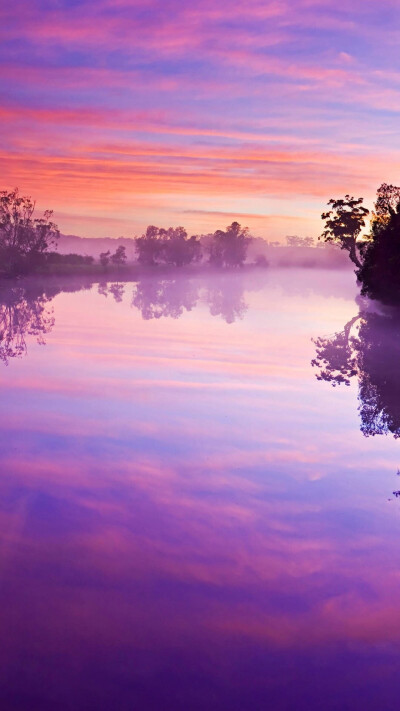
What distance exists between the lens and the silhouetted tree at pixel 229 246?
186 m

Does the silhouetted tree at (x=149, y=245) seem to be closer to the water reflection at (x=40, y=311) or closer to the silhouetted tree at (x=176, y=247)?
the silhouetted tree at (x=176, y=247)

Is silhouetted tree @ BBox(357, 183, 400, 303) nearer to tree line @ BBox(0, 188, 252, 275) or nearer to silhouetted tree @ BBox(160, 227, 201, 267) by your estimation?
tree line @ BBox(0, 188, 252, 275)

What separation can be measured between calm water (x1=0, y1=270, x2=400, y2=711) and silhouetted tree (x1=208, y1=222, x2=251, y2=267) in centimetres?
16647

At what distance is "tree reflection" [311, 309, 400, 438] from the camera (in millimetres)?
17975

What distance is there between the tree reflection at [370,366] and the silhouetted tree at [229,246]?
140585mm

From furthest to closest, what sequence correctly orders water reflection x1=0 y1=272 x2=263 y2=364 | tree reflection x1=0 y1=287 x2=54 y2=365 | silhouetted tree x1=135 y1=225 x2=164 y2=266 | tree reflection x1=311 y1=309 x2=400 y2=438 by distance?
silhouetted tree x1=135 y1=225 x2=164 y2=266 < water reflection x1=0 y1=272 x2=263 y2=364 < tree reflection x1=0 y1=287 x2=54 y2=365 < tree reflection x1=311 y1=309 x2=400 y2=438

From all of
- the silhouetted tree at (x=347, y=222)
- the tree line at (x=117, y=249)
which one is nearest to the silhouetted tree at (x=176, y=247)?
the tree line at (x=117, y=249)

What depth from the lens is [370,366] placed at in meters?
27.2

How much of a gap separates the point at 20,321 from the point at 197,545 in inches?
1298

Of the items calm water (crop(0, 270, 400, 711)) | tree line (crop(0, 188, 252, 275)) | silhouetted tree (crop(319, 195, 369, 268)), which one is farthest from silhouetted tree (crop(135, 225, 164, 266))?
calm water (crop(0, 270, 400, 711))

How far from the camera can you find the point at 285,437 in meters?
15.3

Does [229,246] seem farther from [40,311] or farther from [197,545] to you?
[197,545]

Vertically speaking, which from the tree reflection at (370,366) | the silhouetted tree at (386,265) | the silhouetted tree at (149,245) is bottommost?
the tree reflection at (370,366)

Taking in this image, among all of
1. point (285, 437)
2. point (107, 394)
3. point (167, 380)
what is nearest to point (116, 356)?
point (167, 380)
